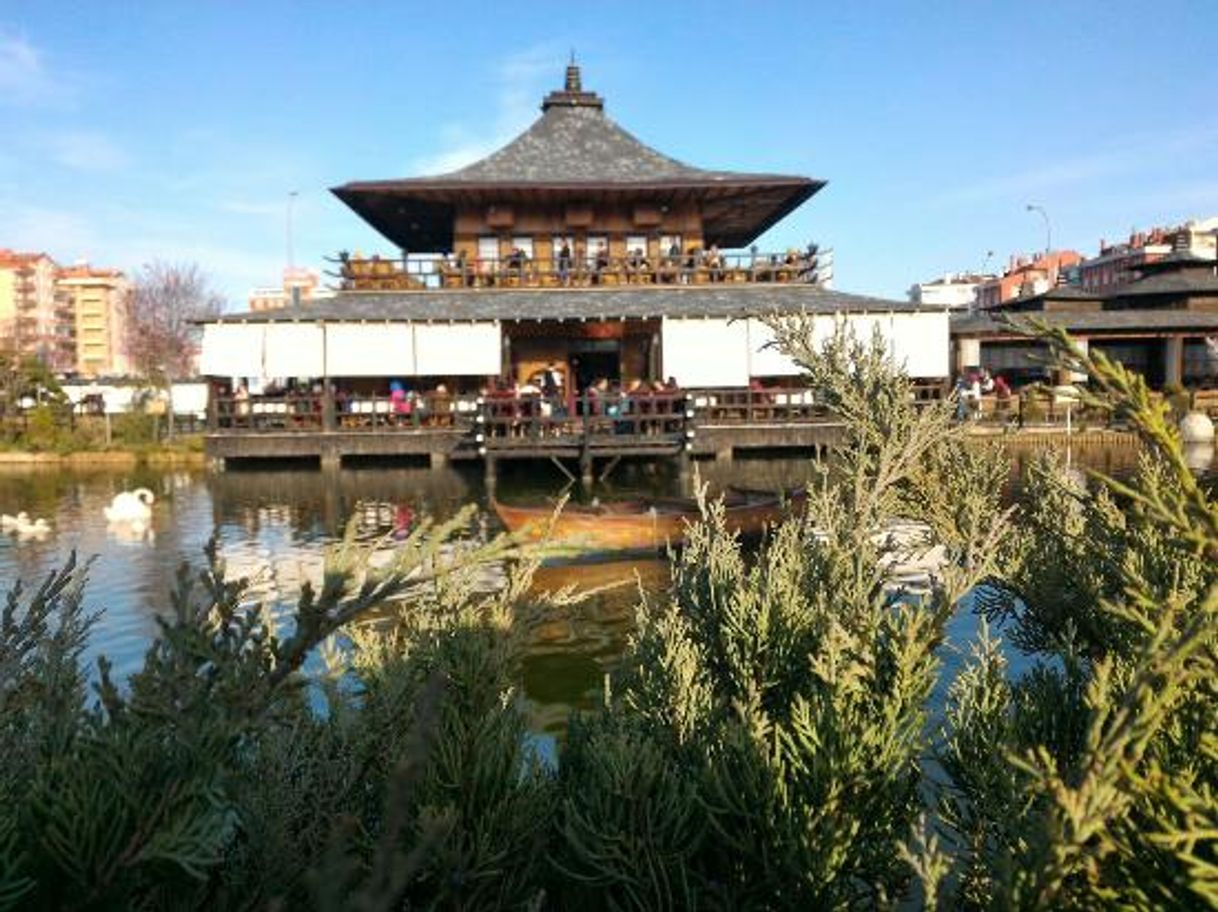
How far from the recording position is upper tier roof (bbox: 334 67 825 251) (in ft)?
108

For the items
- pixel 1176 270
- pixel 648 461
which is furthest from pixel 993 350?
pixel 648 461

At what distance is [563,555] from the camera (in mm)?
16375

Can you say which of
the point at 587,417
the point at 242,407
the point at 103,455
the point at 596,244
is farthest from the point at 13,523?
the point at 596,244

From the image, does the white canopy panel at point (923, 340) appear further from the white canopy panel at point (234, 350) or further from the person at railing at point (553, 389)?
the white canopy panel at point (234, 350)

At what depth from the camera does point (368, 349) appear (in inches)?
1182

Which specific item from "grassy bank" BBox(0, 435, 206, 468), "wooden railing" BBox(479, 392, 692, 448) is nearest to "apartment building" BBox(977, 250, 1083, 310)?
"wooden railing" BBox(479, 392, 692, 448)

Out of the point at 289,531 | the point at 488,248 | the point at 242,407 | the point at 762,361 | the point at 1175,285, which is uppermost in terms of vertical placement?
the point at 488,248

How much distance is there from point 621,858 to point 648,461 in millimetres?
26888

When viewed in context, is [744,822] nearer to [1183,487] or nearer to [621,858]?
[621,858]

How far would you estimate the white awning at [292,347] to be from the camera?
97.8 feet

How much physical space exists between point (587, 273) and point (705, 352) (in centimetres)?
607

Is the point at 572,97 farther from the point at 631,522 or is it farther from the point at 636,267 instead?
the point at 631,522

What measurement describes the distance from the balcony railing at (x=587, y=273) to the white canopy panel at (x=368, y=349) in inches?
169

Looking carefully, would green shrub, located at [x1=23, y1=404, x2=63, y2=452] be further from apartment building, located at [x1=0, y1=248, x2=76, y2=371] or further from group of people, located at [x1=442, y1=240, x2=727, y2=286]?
apartment building, located at [x1=0, y1=248, x2=76, y2=371]
